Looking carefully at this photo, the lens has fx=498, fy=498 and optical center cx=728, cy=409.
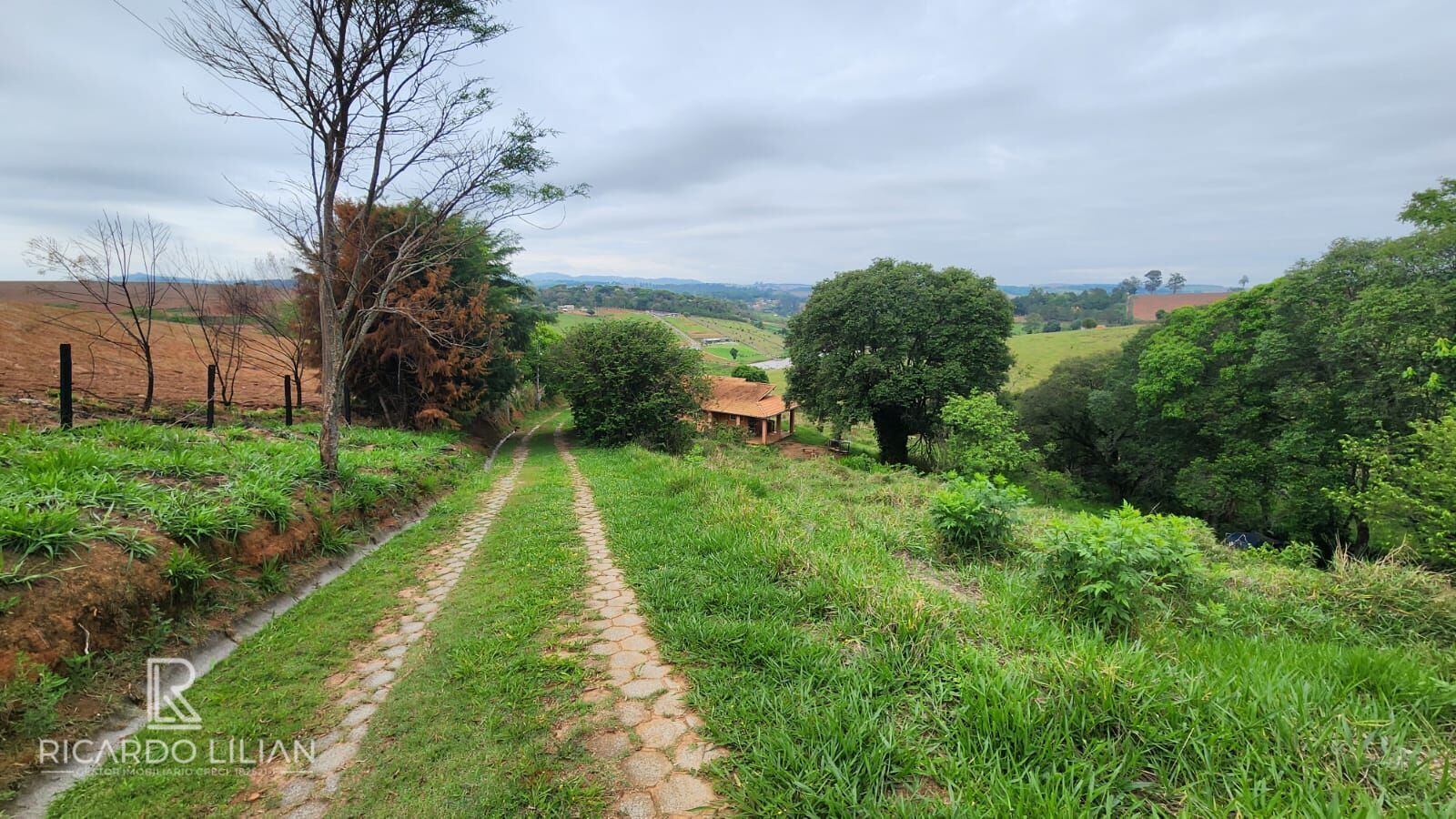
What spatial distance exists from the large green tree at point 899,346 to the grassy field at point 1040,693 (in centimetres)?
1659

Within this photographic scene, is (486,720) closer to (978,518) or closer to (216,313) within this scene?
(978,518)

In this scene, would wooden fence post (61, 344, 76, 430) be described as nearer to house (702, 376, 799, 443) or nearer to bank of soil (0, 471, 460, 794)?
bank of soil (0, 471, 460, 794)

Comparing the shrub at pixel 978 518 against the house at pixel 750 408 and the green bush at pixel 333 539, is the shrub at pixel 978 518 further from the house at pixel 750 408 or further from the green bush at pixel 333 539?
the house at pixel 750 408

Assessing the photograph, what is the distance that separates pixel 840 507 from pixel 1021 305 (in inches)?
A: 3987

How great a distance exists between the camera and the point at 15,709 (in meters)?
2.25

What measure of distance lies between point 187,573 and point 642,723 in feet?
11.4

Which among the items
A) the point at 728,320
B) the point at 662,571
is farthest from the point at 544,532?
the point at 728,320

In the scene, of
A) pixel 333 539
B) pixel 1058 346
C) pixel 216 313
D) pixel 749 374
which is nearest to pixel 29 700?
pixel 333 539

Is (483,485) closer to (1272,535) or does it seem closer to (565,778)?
(565,778)

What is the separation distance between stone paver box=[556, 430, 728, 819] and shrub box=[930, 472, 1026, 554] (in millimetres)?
3026

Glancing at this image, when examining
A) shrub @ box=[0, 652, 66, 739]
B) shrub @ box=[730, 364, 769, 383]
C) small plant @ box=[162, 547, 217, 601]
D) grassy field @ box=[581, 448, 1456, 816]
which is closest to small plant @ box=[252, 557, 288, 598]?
small plant @ box=[162, 547, 217, 601]

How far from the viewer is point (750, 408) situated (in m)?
28.8

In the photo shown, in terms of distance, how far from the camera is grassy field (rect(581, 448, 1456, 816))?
1726 millimetres

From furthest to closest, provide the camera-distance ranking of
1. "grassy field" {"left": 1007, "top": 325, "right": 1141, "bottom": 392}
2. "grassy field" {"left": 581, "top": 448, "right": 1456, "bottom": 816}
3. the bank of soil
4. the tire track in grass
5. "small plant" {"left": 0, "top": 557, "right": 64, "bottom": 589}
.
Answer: "grassy field" {"left": 1007, "top": 325, "right": 1141, "bottom": 392} < "small plant" {"left": 0, "top": 557, "right": 64, "bottom": 589} < the bank of soil < the tire track in grass < "grassy field" {"left": 581, "top": 448, "right": 1456, "bottom": 816}
